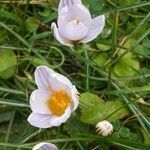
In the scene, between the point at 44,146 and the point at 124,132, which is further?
the point at 124,132

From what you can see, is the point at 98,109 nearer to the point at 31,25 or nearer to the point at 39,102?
the point at 39,102

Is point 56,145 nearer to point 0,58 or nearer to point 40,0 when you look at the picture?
point 0,58

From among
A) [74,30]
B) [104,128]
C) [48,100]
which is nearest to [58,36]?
[74,30]

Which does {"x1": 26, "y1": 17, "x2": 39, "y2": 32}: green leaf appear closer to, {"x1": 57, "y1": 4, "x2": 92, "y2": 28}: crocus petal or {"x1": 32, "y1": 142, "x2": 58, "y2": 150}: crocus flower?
{"x1": 57, "y1": 4, "x2": 92, "y2": 28}: crocus petal

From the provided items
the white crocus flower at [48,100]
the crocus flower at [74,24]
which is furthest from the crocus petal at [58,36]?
the white crocus flower at [48,100]

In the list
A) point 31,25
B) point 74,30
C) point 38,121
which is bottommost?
point 38,121

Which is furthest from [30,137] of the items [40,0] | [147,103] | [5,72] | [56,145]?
[40,0]

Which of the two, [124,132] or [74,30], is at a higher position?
[74,30]
